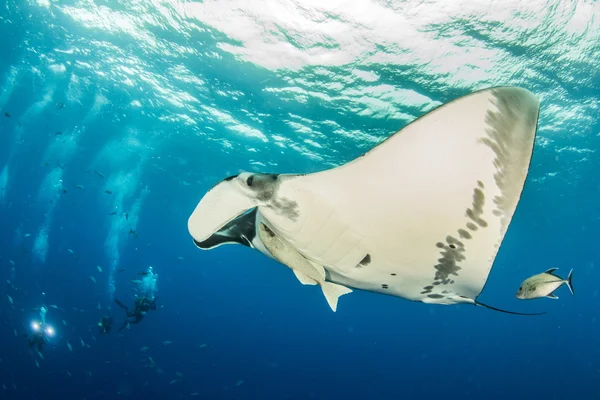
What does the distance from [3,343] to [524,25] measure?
29718 millimetres

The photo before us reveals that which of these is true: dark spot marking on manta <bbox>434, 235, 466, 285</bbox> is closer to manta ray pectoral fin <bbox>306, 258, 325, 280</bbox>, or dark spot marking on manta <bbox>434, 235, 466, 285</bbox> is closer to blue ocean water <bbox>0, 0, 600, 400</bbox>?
manta ray pectoral fin <bbox>306, 258, 325, 280</bbox>

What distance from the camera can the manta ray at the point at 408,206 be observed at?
1970 millimetres

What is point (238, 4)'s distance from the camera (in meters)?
9.16

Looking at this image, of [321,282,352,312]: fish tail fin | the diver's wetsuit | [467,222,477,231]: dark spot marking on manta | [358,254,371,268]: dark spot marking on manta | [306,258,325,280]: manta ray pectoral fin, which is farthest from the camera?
the diver's wetsuit

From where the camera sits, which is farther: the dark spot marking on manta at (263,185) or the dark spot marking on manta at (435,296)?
the dark spot marking on manta at (435,296)

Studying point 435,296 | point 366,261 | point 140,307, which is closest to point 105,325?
point 140,307

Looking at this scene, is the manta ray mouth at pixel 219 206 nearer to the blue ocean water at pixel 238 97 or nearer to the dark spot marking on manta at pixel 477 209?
the dark spot marking on manta at pixel 477 209

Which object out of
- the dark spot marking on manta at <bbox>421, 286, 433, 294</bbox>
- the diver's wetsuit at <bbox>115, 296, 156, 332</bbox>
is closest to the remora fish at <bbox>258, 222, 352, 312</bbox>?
the dark spot marking on manta at <bbox>421, 286, 433, 294</bbox>

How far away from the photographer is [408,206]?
2.47 m

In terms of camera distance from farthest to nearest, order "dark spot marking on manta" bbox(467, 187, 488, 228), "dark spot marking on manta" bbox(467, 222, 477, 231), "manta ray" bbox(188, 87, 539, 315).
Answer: "dark spot marking on manta" bbox(467, 222, 477, 231) < "dark spot marking on manta" bbox(467, 187, 488, 228) < "manta ray" bbox(188, 87, 539, 315)

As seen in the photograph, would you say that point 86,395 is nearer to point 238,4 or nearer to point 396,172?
point 238,4

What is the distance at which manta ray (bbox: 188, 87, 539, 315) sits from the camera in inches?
77.5

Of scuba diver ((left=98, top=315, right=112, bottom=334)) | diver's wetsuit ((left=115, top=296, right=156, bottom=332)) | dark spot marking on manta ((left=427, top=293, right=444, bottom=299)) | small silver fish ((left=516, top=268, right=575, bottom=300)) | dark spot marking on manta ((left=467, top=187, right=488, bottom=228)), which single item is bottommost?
scuba diver ((left=98, top=315, right=112, bottom=334))

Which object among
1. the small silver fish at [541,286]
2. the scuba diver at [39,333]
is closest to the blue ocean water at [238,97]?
the scuba diver at [39,333]
